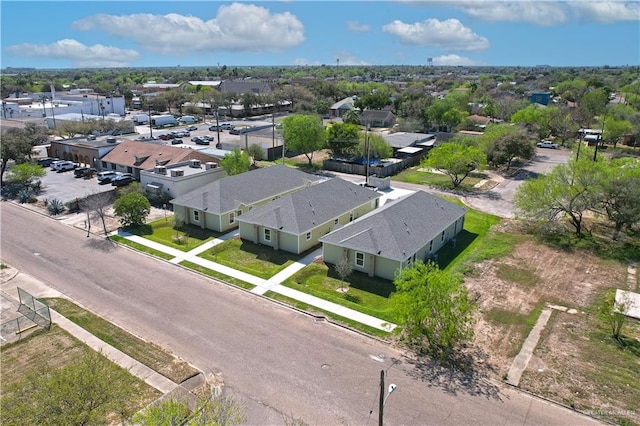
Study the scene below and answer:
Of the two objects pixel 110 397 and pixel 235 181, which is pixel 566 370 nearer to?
pixel 110 397

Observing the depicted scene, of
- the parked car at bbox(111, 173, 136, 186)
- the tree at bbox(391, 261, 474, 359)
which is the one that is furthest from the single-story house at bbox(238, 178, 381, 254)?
the parked car at bbox(111, 173, 136, 186)

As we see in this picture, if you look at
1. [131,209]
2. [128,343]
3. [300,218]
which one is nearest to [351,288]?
[300,218]

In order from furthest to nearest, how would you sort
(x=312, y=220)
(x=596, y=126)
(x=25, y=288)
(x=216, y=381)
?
(x=596, y=126)
(x=312, y=220)
(x=25, y=288)
(x=216, y=381)

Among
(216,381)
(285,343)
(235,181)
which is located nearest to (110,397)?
(216,381)

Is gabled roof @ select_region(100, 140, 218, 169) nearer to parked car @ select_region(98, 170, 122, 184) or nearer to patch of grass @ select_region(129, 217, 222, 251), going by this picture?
parked car @ select_region(98, 170, 122, 184)

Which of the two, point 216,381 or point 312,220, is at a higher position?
point 312,220

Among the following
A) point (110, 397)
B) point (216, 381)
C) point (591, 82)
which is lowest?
point (216, 381)

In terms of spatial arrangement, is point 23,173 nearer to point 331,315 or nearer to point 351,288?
point 351,288
